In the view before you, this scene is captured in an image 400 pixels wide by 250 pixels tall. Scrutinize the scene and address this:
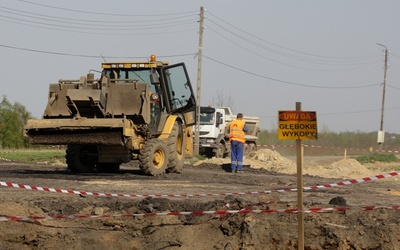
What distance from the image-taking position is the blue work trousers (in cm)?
2230

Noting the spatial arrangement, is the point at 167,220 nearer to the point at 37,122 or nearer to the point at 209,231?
the point at 209,231

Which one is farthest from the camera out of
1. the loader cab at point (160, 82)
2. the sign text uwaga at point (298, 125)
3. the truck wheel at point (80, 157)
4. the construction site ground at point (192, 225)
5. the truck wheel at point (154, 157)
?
the truck wheel at point (80, 157)

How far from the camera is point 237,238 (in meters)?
9.72

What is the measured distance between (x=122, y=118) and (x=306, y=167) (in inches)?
513

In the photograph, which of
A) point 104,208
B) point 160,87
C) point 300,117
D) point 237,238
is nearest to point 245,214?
point 237,238

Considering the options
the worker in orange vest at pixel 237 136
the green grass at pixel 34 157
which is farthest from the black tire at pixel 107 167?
the green grass at pixel 34 157

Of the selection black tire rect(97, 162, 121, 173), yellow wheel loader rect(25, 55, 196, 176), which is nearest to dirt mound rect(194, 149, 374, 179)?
yellow wheel loader rect(25, 55, 196, 176)

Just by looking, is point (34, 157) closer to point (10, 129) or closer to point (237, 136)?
point (237, 136)

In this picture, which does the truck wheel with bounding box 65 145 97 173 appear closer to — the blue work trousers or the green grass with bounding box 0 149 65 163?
the blue work trousers

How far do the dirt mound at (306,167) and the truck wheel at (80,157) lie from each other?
29.5ft

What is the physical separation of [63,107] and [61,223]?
26.1 ft

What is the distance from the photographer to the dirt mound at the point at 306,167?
25281mm

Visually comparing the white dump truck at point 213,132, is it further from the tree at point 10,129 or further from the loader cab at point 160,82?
the tree at point 10,129

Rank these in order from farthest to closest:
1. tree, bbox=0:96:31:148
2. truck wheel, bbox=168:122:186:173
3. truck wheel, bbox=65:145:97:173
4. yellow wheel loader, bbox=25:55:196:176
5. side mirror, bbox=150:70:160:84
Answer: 1. tree, bbox=0:96:31:148
2. truck wheel, bbox=168:122:186:173
3. truck wheel, bbox=65:145:97:173
4. side mirror, bbox=150:70:160:84
5. yellow wheel loader, bbox=25:55:196:176
